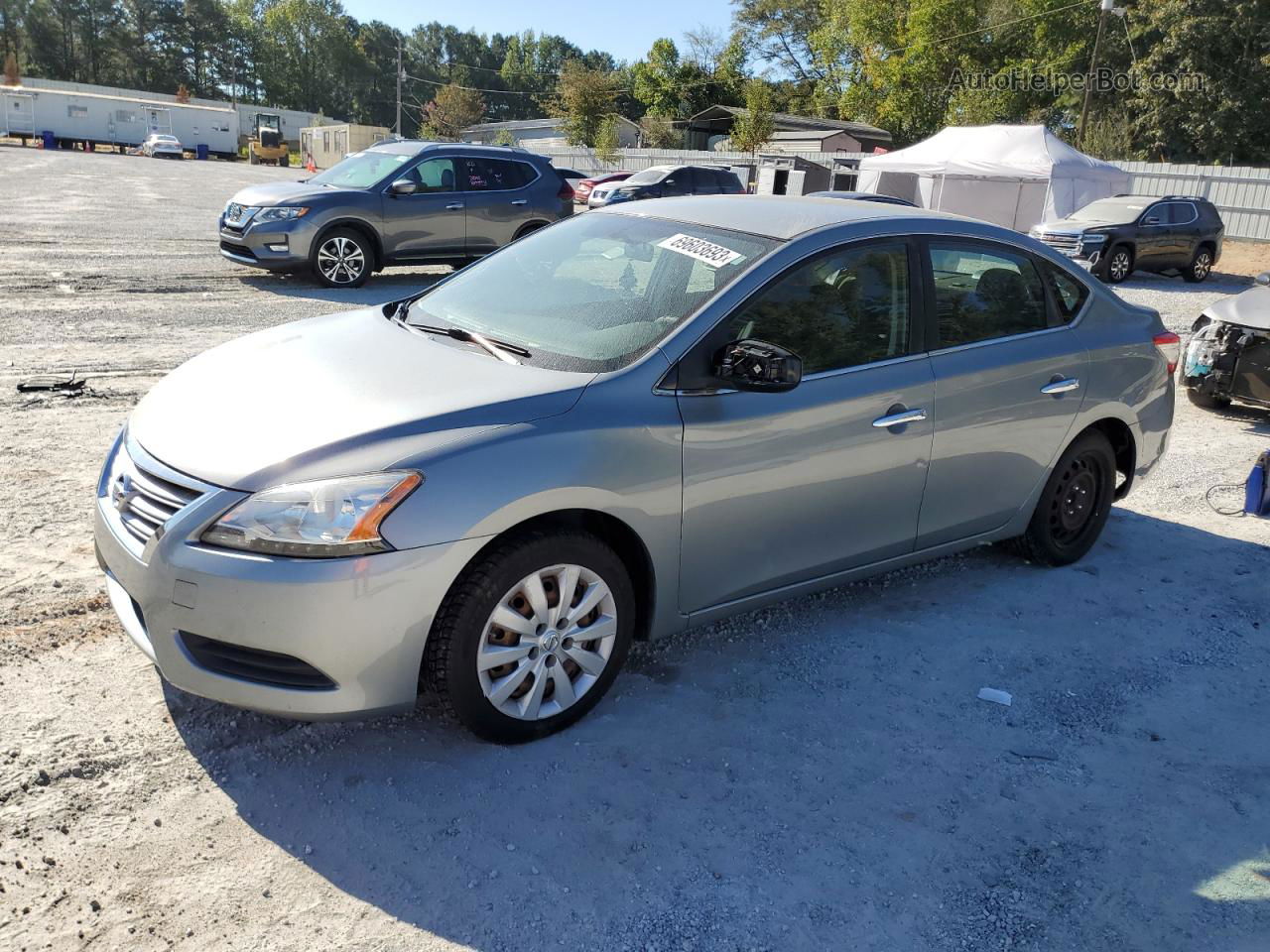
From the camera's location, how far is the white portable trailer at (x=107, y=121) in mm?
60062

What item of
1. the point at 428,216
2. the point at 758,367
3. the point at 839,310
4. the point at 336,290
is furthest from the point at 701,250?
the point at 428,216

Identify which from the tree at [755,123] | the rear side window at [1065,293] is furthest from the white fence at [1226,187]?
the rear side window at [1065,293]

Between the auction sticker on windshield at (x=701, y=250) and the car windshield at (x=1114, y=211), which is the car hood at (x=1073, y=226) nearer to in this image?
the car windshield at (x=1114, y=211)

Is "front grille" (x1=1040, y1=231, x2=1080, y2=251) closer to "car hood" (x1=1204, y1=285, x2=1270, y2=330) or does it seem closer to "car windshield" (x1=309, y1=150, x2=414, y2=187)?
"car hood" (x1=1204, y1=285, x2=1270, y2=330)

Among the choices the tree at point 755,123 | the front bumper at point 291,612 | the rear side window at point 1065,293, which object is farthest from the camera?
the tree at point 755,123

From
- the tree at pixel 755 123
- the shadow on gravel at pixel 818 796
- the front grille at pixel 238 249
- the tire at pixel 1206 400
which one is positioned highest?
the tree at pixel 755 123

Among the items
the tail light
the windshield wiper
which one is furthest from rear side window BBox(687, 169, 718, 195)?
the windshield wiper

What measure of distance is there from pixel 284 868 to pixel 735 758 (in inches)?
56.0

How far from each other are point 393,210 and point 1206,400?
30.1 ft

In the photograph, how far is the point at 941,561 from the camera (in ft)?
16.7

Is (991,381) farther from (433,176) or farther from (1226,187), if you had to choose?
(1226,187)

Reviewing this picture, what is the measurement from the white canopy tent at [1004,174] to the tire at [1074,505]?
23.2 meters

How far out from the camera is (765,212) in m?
4.16

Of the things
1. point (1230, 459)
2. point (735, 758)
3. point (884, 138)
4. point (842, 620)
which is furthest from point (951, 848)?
point (884, 138)
